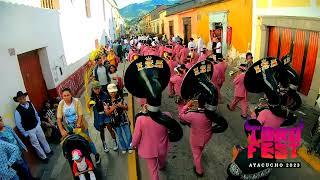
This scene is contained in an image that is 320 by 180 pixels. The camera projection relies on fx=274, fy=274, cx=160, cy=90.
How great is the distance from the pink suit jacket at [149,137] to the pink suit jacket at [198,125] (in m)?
0.57

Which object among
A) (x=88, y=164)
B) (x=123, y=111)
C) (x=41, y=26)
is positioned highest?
(x=41, y=26)

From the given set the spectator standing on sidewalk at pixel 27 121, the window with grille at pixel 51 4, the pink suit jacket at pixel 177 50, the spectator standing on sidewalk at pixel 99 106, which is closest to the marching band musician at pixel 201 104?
the spectator standing on sidewalk at pixel 99 106

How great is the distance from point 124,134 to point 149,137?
2.16 metres

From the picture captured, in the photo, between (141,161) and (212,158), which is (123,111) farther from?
(212,158)

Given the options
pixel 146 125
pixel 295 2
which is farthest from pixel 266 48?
pixel 146 125

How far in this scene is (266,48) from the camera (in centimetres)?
1187

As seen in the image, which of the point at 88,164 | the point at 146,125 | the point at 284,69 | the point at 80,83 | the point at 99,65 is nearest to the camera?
the point at 146,125

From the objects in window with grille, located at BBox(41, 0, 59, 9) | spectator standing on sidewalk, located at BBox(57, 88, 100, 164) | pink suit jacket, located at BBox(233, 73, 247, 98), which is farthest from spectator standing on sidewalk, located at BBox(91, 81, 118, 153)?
window with grille, located at BBox(41, 0, 59, 9)

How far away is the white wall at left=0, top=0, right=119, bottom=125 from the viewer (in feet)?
20.0

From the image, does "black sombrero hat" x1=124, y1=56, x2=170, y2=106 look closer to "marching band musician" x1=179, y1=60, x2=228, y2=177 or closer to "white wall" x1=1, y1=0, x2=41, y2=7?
"marching band musician" x1=179, y1=60, x2=228, y2=177

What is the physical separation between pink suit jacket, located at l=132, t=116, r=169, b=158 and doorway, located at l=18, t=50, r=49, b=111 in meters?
4.35

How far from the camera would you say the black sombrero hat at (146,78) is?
4.21 metres

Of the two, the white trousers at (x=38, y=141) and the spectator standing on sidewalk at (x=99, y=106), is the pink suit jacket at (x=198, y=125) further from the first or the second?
the white trousers at (x=38, y=141)

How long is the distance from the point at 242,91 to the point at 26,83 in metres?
5.91
